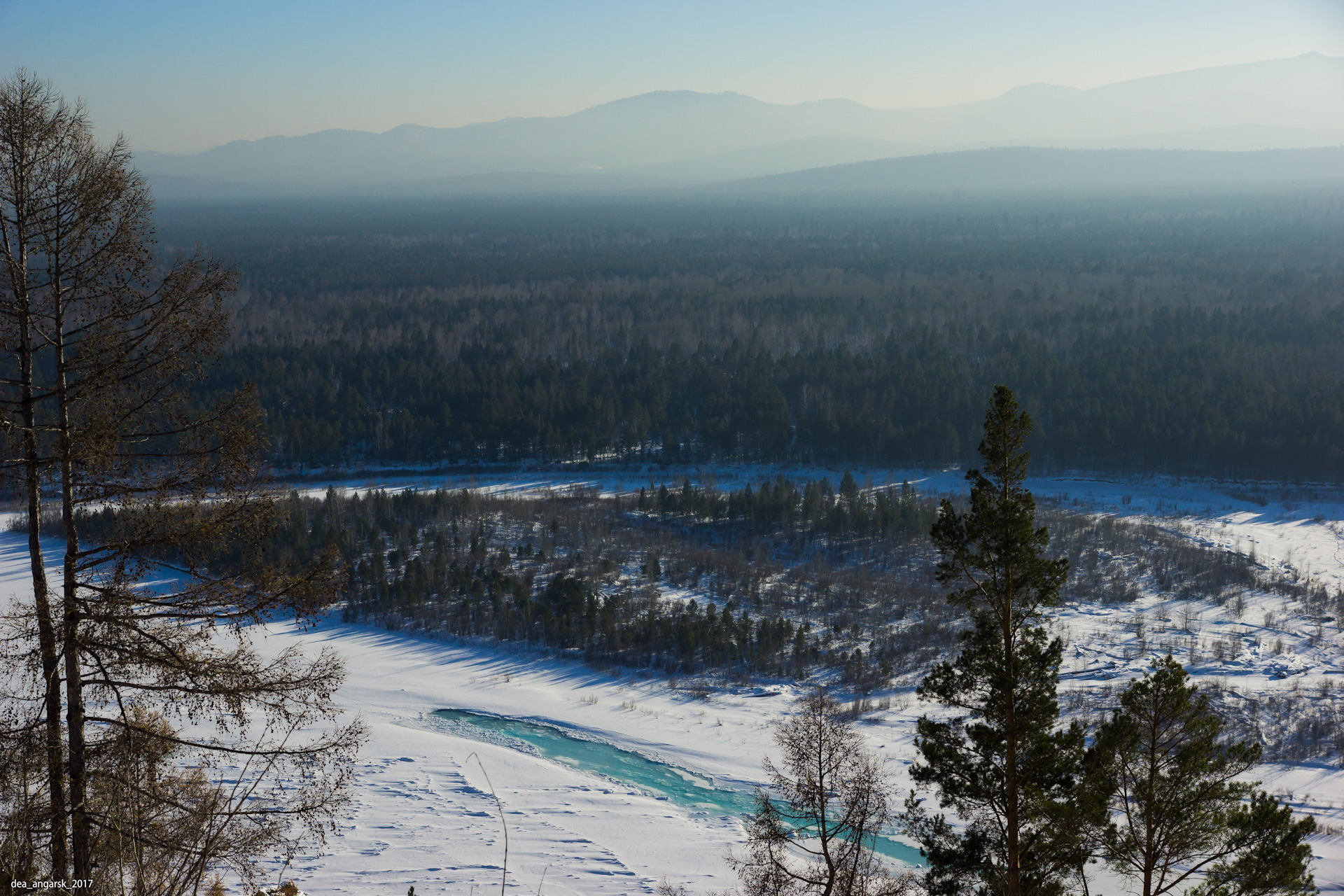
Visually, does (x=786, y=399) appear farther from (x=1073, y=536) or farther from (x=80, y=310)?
(x=80, y=310)

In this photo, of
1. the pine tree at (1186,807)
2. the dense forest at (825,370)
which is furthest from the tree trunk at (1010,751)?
the dense forest at (825,370)

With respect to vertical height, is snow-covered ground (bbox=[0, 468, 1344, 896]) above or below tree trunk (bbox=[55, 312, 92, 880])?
below

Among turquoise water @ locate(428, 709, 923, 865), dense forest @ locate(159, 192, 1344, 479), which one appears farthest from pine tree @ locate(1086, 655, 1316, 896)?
dense forest @ locate(159, 192, 1344, 479)

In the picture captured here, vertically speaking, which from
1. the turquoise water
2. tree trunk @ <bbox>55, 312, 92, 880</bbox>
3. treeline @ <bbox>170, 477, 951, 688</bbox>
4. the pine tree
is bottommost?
the turquoise water

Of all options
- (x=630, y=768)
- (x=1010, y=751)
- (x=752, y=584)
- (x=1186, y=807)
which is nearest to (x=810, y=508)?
(x=752, y=584)

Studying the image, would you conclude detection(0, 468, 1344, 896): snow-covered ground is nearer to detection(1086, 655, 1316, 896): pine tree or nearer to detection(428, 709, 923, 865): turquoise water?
detection(428, 709, 923, 865): turquoise water

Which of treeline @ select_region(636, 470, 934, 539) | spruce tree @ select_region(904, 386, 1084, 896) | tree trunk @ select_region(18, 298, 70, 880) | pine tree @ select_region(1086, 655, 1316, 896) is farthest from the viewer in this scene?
treeline @ select_region(636, 470, 934, 539)

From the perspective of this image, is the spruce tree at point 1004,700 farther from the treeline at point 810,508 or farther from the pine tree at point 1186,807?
the treeline at point 810,508
